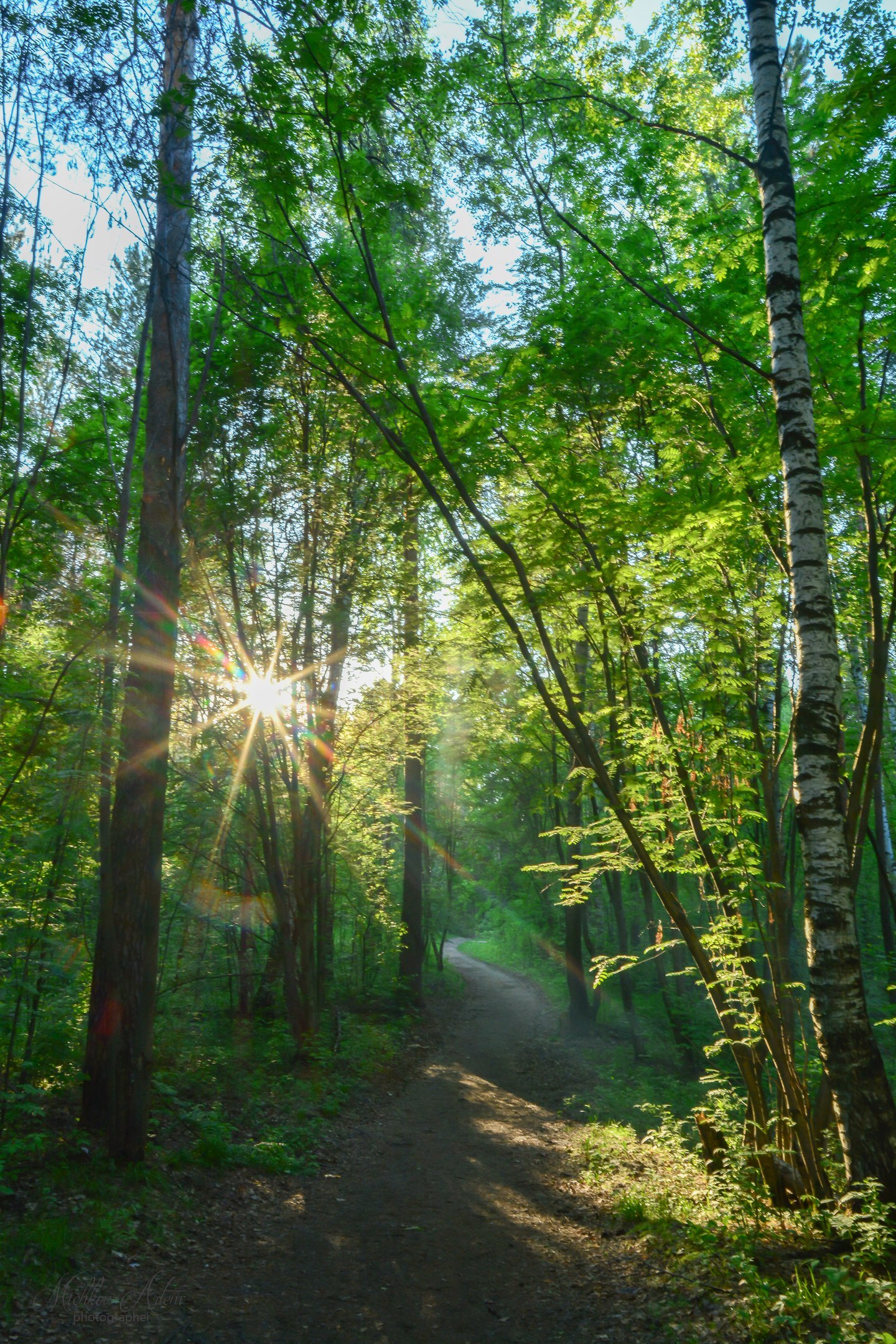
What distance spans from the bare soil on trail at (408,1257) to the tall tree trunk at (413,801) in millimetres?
6230

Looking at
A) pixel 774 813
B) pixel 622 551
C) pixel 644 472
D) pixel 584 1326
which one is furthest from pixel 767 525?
pixel 584 1326

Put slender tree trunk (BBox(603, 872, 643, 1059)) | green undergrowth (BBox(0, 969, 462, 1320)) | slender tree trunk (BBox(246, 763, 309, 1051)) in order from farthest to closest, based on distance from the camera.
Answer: slender tree trunk (BBox(603, 872, 643, 1059)) → slender tree trunk (BBox(246, 763, 309, 1051)) → green undergrowth (BBox(0, 969, 462, 1320))

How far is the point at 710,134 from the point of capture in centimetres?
897

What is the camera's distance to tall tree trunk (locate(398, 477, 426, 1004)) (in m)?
12.6

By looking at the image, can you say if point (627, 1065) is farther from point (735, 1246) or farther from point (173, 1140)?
point (735, 1246)

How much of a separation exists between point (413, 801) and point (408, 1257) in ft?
37.3

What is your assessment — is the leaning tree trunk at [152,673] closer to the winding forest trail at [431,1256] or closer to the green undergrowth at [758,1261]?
the winding forest trail at [431,1256]

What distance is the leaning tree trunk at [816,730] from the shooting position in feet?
14.1

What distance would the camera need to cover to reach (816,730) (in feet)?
15.0

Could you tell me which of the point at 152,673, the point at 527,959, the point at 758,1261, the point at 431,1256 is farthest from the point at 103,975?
the point at 527,959

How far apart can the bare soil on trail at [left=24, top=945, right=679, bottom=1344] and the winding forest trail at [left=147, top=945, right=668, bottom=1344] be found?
1 cm

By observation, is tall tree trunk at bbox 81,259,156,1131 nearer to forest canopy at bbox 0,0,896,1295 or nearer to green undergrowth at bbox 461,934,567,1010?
forest canopy at bbox 0,0,896,1295

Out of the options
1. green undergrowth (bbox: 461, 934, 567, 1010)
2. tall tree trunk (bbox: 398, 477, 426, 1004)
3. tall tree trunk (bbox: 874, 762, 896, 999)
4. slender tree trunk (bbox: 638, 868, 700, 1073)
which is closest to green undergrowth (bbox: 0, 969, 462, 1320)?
tall tree trunk (bbox: 398, 477, 426, 1004)

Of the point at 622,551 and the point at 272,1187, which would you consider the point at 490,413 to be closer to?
the point at 622,551
